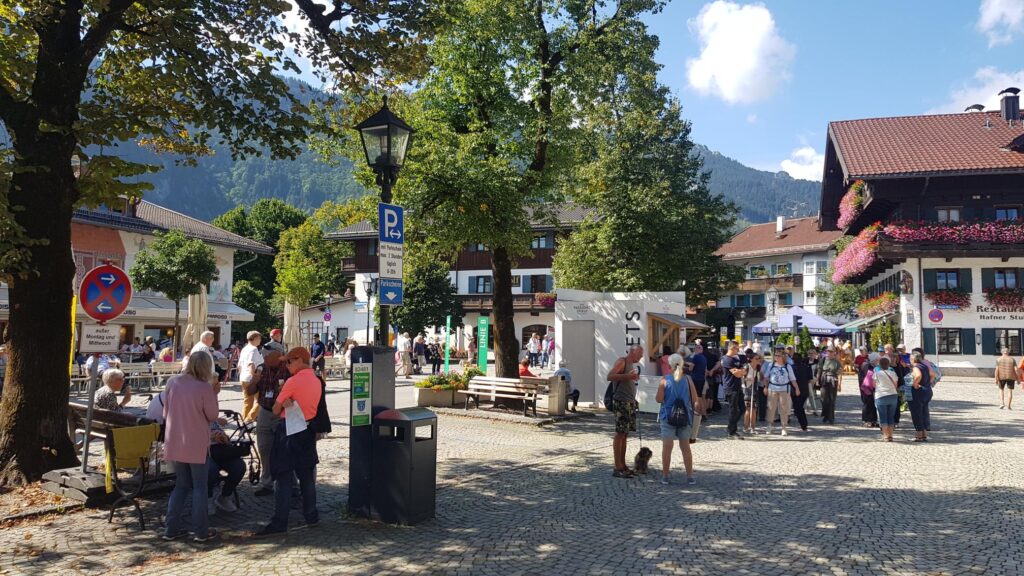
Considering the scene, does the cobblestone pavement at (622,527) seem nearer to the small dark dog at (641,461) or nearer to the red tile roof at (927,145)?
the small dark dog at (641,461)

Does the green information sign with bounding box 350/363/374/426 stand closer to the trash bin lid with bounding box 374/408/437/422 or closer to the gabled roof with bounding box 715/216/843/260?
the trash bin lid with bounding box 374/408/437/422

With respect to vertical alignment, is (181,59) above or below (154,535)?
above

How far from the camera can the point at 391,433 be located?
23.1ft

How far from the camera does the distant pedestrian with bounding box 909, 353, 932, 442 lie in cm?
1328

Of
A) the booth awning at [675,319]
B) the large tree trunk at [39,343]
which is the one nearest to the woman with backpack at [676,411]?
the large tree trunk at [39,343]

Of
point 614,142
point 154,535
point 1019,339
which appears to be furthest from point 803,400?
point 1019,339

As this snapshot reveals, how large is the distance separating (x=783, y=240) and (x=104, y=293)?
7528cm

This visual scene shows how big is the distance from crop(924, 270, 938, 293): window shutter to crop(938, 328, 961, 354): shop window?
190cm

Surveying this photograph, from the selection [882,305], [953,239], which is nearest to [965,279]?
[953,239]

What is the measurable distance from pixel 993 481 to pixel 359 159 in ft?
42.8

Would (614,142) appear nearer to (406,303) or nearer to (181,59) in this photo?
(406,303)

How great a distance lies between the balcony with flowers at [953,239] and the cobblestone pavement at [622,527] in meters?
23.4

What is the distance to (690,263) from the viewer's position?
1185 inches

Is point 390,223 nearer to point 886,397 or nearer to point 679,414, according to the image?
point 679,414
